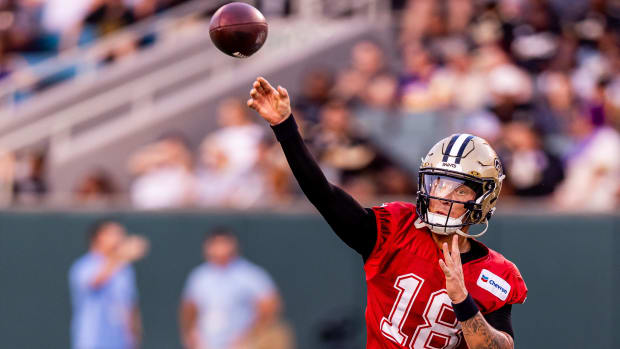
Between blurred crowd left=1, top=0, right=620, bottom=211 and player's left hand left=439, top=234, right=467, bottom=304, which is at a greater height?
player's left hand left=439, top=234, right=467, bottom=304

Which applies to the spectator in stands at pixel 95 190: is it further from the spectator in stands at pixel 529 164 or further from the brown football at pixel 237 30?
the brown football at pixel 237 30

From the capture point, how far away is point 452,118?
1042 centimetres

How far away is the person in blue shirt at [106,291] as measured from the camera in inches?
378

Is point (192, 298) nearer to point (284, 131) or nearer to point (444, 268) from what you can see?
point (284, 131)

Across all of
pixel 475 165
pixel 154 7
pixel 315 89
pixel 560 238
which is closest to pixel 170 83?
pixel 154 7

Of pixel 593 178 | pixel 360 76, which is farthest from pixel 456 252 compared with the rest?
pixel 360 76

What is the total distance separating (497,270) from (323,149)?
17.9ft

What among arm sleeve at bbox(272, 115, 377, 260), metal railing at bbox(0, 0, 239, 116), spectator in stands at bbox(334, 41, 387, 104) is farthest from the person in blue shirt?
arm sleeve at bbox(272, 115, 377, 260)

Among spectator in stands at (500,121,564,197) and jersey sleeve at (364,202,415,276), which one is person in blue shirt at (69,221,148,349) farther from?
jersey sleeve at (364,202,415,276)

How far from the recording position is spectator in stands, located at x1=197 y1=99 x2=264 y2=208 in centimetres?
973

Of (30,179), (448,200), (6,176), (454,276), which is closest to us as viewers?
(454,276)

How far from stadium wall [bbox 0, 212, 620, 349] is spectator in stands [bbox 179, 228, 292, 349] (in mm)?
109

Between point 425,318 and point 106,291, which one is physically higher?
point 425,318

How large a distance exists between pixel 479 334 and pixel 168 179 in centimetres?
615
